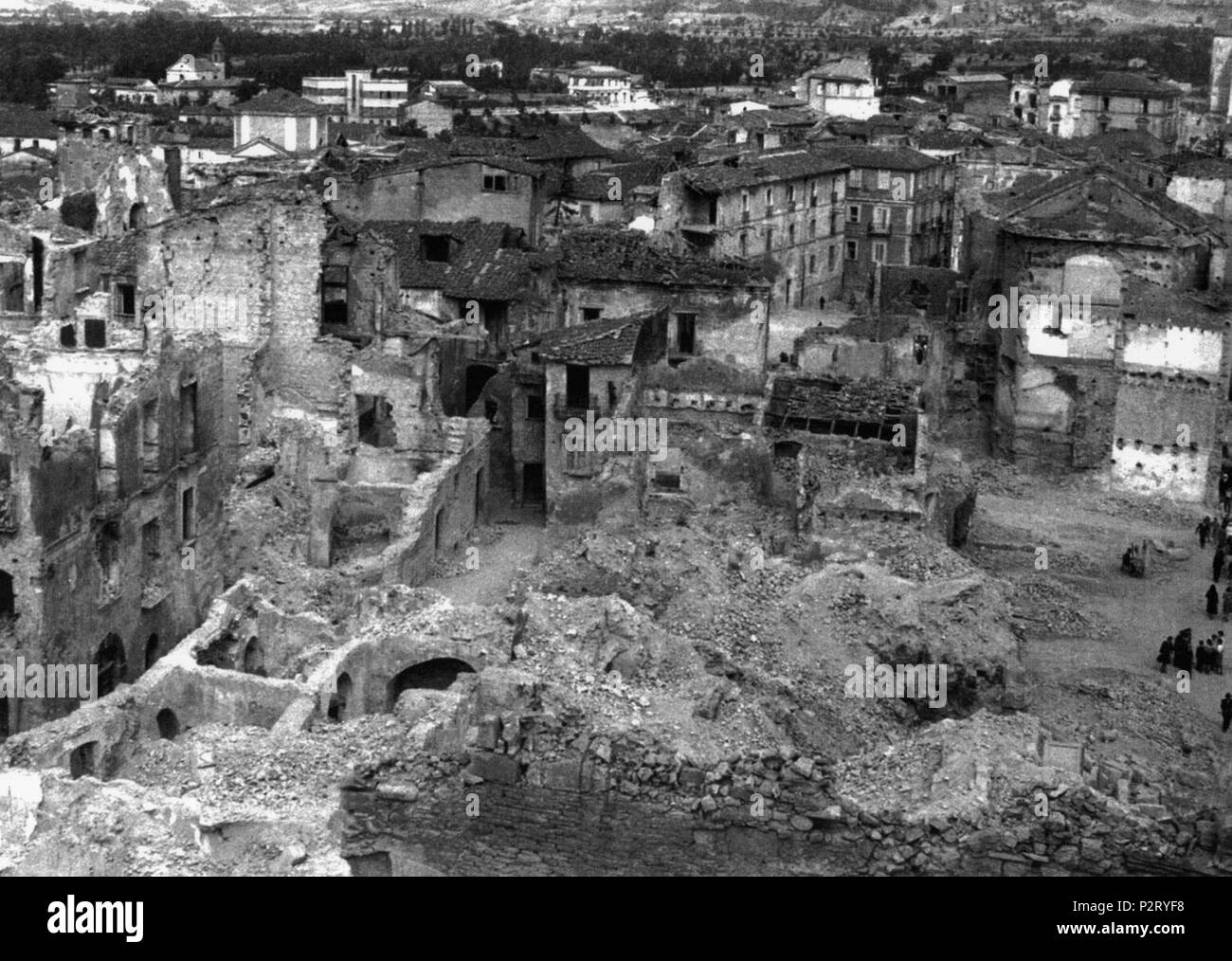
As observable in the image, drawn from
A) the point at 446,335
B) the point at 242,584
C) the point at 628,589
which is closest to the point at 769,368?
the point at 446,335

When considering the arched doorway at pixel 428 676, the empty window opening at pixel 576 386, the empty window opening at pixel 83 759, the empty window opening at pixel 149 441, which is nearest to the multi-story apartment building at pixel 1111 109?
the empty window opening at pixel 576 386

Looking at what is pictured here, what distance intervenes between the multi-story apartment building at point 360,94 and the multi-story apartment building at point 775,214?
56641 millimetres

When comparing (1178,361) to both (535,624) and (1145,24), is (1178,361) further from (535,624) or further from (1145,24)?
(1145,24)

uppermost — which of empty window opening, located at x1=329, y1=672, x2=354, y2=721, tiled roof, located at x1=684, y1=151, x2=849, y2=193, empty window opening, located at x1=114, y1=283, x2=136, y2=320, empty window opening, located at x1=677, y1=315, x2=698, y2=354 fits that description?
tiled roof, located at x1=684, y1=151, x2=849, y2=193

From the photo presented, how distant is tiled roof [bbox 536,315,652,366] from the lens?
43.0 meters

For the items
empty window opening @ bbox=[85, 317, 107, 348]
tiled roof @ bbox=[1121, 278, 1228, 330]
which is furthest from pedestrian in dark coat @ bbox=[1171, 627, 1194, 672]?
empty window opening @ bbox=[85, 317, 107, 348]

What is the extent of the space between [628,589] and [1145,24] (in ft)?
509

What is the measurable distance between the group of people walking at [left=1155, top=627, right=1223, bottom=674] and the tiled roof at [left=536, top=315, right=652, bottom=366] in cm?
1229

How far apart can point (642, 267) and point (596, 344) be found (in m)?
Answer: 4.19

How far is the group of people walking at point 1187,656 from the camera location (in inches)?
1458

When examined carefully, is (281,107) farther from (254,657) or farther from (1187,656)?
(254,657)

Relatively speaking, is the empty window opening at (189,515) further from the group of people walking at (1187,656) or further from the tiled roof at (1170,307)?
the tiled roof at (1170,307)

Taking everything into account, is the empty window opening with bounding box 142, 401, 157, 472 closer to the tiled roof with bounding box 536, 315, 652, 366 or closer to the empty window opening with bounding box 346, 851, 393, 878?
the tiled roof with bounding box 536, 315, 652, 366

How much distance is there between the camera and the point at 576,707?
2330cm
